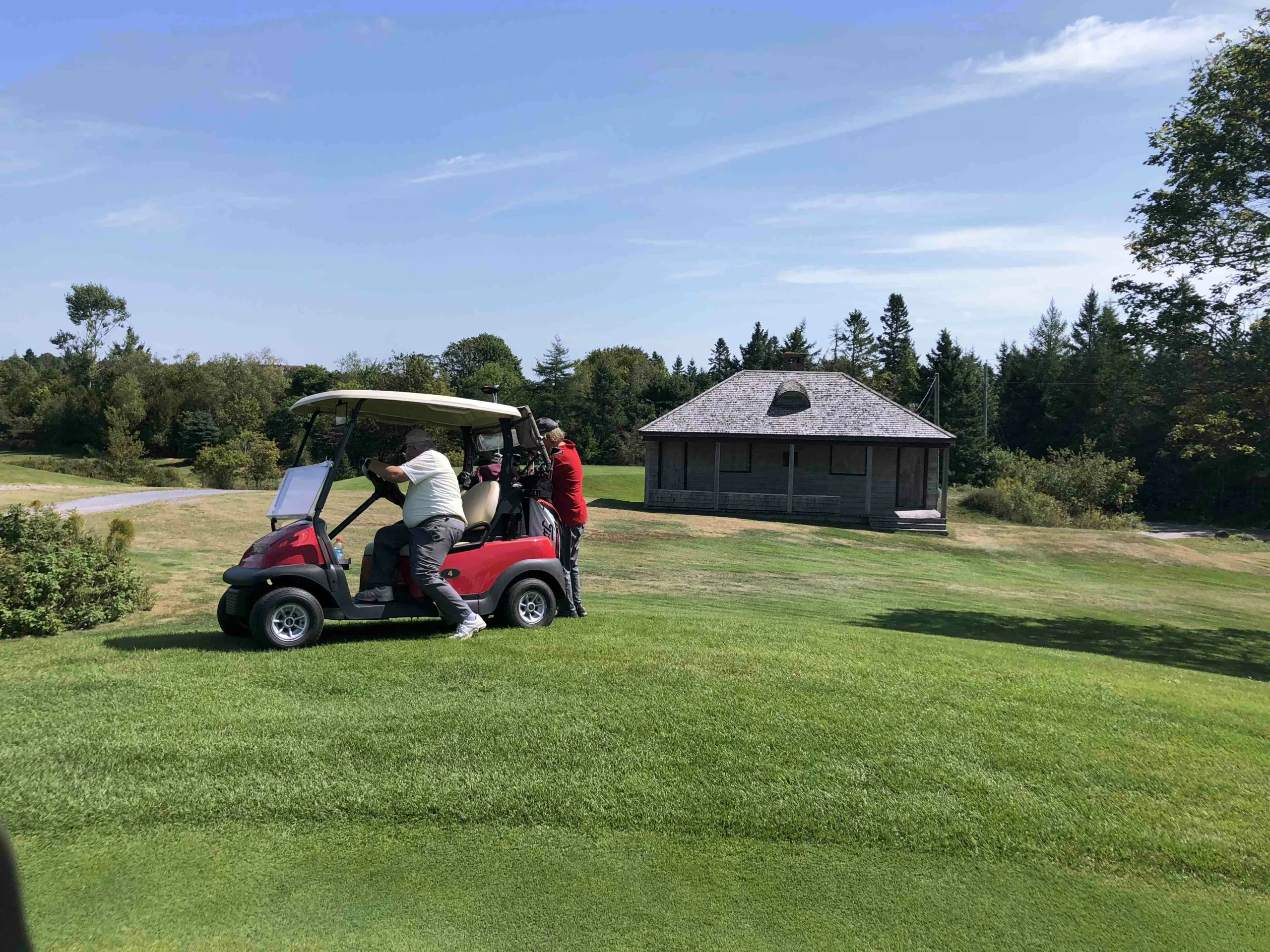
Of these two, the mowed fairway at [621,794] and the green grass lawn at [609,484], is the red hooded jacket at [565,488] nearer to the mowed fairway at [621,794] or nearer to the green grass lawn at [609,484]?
the mowed fairway at [621,794]

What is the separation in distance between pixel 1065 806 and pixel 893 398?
70.0 m

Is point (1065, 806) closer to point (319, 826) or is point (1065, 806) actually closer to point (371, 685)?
point (319, 826)

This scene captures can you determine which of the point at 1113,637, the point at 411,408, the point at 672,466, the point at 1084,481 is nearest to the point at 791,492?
the point at 672,466

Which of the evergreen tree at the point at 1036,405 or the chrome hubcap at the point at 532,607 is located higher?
the evergreen tree at the point at 1036,405

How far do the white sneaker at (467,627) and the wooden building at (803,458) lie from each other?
1051 inches

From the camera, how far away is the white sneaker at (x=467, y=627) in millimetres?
7500

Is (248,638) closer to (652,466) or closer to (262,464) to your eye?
(652,466)

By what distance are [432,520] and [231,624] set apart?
1987 mm

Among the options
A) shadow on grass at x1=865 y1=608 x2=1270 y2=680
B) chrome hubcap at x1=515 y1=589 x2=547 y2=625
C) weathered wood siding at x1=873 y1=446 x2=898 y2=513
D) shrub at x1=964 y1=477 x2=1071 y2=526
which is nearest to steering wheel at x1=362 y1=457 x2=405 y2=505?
chrome hubcap at x1=515 y1=589 x2=547 y2=625

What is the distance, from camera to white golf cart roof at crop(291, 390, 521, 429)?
7.52 metres

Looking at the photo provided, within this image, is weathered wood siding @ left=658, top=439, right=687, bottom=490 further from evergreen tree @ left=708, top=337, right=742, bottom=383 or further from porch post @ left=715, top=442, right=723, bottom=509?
evergreen tree @ left=708, top=337, right=742, bottom=383

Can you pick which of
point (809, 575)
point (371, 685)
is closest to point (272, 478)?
point (809, 575)

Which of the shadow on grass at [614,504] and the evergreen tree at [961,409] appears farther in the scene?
the evergreen tree at [961,409]

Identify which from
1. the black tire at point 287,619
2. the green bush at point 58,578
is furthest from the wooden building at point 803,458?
the black tire at point 287,619
